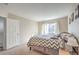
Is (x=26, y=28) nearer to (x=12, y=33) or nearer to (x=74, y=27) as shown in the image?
(x=12, y=33)

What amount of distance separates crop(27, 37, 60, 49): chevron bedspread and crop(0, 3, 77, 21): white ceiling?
0.42 metres

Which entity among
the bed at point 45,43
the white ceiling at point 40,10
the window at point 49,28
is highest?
the white ceiling at point 40,10

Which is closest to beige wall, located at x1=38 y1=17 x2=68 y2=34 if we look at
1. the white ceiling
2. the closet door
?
the white ceiling

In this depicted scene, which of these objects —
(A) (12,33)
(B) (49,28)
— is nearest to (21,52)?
(A) (12,33)

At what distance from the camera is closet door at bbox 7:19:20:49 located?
1.83 meters

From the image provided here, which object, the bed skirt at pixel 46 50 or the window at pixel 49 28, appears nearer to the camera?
the bed skirt at pixel 46 50

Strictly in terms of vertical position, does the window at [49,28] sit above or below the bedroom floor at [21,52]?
above

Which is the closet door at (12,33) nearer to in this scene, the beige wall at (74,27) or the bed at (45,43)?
the bed at (45,43)

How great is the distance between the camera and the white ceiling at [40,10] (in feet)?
5.60

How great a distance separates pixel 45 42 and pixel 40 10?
2.05 ft

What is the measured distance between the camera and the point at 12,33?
73.7 inches

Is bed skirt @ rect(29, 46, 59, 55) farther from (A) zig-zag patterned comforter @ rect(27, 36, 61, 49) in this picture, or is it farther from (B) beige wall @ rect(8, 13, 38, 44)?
(B) beige wall @ rect(8, 13, 38, 44)

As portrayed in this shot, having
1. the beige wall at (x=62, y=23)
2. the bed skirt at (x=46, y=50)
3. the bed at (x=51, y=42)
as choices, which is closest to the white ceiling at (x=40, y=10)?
the beige wall at (x=62, y=23)
